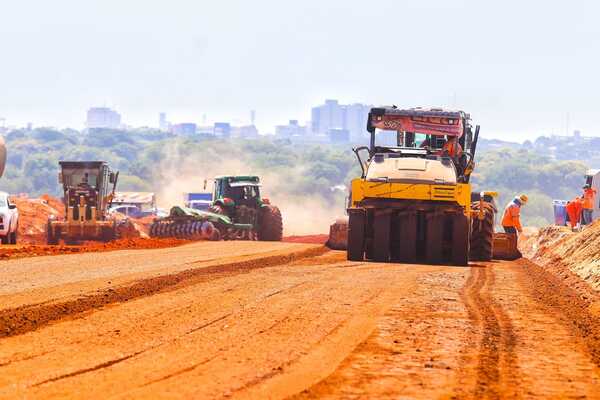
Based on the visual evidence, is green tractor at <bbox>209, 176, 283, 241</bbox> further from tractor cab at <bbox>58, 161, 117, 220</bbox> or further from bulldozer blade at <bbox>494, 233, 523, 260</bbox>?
bulldozer blade at <bbox>494, 233, 523, 260</bbox>

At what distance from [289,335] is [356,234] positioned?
1374 centimetres

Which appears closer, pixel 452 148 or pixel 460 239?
pixel 460 239

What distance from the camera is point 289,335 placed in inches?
499

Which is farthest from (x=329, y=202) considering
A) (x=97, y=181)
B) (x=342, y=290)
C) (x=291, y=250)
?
(x=342, y=290)

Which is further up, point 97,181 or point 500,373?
A: point 97,181

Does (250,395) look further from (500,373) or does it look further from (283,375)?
(500,373)

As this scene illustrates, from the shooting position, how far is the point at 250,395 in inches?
368

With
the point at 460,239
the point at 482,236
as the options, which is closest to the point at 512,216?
the point at 482,236

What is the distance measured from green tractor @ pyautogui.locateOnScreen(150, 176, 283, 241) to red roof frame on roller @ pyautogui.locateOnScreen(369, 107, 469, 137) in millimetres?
13337

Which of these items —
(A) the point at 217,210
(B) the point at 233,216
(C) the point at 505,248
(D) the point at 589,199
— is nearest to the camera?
(C) the point at 505,248

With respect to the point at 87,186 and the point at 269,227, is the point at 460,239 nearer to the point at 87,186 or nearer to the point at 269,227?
the point at 269,227

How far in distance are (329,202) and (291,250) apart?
119 m

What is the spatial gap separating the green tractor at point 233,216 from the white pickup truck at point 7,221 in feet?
23.4

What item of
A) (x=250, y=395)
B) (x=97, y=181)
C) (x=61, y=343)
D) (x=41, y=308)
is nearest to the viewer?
(x=250, y=395)
